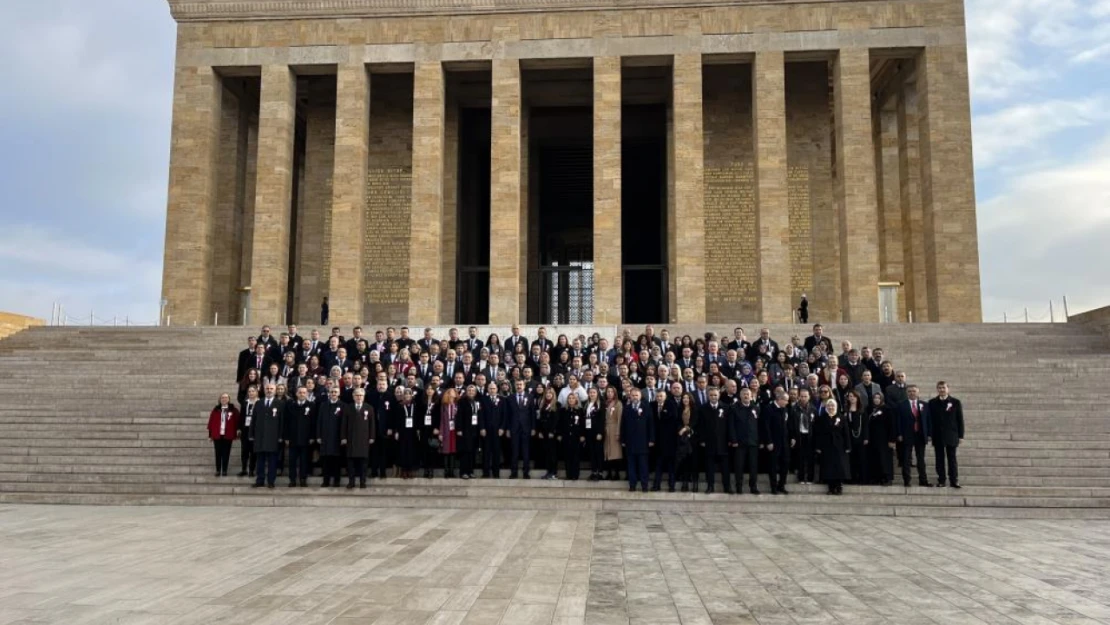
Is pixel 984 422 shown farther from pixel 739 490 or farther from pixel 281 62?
pixel 281 62

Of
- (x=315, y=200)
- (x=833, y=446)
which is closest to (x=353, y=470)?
(x=833, y=446)

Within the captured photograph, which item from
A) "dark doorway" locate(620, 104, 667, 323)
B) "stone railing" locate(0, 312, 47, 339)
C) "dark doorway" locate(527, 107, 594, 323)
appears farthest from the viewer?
"dark doorway" locate(620, 104, 667, 323)

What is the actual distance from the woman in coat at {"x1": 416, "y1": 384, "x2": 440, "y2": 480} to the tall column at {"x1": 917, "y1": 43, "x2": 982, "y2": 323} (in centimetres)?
1576

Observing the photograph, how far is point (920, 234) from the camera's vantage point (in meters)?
23.4

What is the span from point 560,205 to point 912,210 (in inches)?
521

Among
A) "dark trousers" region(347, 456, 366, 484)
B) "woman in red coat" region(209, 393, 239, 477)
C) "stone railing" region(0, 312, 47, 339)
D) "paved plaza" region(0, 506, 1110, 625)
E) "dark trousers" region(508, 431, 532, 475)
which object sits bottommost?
"paved plaza" region(0, 506, 1110, 625)

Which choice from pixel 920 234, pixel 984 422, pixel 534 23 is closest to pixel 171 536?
pixel 984 422

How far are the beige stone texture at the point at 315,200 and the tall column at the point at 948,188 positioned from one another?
1785 cm

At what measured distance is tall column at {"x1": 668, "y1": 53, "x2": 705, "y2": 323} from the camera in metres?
21.7

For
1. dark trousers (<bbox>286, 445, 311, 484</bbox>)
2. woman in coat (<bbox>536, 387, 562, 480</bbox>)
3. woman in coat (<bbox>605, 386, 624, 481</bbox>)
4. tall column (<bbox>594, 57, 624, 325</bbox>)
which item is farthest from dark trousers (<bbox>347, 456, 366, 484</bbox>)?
tall column (<bbox>594, 57, 624, 325</bbox>)

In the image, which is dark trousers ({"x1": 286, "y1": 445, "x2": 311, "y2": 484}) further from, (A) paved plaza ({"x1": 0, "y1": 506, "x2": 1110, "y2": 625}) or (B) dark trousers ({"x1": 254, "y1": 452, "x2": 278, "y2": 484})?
(A) paved plaza ({"x1": 0, "y1": 506, "x2": 1110, "y2": 625})

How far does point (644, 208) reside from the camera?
30.8 m

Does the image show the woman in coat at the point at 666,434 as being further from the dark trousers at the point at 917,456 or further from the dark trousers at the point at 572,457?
the dark trousers at the point at 917,456

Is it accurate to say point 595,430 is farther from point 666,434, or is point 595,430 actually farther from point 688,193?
point 688,193
